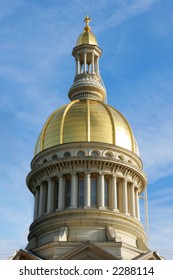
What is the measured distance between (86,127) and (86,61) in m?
11.0

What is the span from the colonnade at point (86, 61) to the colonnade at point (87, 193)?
12.7 m

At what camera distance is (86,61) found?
2024 inches

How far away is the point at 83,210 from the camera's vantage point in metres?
39.2

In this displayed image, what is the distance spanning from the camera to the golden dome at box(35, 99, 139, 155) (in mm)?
42500

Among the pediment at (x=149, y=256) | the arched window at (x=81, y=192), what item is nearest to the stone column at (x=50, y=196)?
the arched window at (x=81, y=192)

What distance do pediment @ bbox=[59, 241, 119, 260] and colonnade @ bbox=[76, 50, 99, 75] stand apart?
20.1 m

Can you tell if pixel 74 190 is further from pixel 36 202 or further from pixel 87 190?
pixel 36 202

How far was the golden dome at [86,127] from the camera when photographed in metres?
42.5

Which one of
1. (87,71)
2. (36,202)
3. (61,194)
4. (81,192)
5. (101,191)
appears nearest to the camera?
(101,191)

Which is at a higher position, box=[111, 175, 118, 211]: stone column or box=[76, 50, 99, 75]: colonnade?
box=[76, 50, 99, 75]: colonnade

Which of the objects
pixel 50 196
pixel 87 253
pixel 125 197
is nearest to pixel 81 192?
pixel 50 196

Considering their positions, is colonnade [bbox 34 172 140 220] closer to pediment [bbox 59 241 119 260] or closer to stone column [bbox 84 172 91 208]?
stone column [bbox 84 172 91 208]

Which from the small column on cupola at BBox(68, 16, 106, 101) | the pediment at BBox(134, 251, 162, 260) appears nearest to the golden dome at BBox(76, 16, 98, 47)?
the small column on cupola at BBox(68, 16, 106, 101)

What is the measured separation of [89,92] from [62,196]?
1142 centimetres
